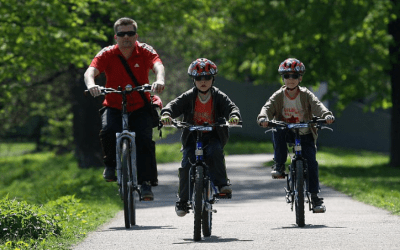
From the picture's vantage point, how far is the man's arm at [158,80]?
859cm

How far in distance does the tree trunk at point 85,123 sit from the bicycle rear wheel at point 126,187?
1227 cm

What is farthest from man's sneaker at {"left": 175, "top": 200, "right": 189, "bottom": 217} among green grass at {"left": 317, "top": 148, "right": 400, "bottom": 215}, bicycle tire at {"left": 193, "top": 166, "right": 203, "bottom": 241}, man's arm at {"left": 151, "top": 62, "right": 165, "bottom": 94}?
green grass at {"left": 317, "top": 148, "right": 400, "bottom": 215}

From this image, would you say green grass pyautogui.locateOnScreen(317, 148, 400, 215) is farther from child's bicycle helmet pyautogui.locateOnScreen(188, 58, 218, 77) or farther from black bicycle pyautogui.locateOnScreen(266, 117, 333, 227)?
child's bicycle helmet pyautogui.locateOnScreen(188, 58, 218, 77)

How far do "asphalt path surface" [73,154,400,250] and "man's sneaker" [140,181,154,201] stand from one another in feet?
1.00

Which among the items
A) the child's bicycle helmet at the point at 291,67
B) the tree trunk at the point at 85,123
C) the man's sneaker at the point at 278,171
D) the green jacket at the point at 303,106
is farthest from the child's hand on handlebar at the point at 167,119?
the tree trunk at the point at 85,123

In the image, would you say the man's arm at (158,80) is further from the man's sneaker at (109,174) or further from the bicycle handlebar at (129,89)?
the man's sneaker at (109,174)

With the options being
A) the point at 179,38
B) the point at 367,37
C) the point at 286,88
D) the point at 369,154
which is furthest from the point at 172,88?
the point at 286,88

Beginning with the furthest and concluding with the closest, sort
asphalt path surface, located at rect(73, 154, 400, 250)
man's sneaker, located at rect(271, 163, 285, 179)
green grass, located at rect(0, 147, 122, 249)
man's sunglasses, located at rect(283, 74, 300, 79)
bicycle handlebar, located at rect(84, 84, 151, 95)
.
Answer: man's sneaker, located at rect(271, 163, 285, 179) < man's sunglasses, located at rect(283, 74, 300, 79) < bicycle handlebar, located at rect(84, 84, 151, 95) < green grass, located at rect(0, 147, 122, 249) < asphalt path surface, located at rect(73, 154, 400, 250)

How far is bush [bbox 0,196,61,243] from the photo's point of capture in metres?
7.79

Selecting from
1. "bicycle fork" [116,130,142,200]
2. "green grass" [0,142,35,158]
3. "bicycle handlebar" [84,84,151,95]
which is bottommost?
"green grass" [0,142,35,158]

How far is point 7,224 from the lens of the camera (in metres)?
7.87

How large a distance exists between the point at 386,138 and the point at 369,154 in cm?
292

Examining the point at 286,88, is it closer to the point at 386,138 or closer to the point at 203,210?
the point at 203,210

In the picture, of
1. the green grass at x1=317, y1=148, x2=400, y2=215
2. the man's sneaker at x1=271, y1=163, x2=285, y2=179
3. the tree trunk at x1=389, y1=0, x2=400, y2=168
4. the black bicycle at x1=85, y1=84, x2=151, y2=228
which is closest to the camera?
the black bicycle at x1=85, y1=84, x2=151, y2=228
